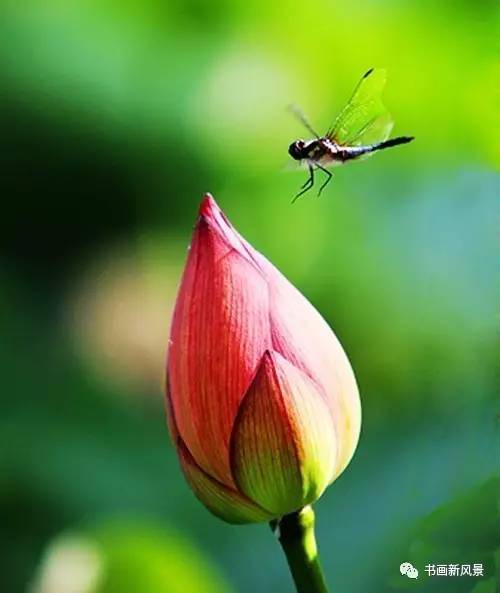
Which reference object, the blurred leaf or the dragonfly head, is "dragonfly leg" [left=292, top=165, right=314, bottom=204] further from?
the blurred leaf

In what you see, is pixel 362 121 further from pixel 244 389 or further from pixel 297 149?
pixel 244 389

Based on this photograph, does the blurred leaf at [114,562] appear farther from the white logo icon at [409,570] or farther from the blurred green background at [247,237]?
the white logo icon at [409,570]

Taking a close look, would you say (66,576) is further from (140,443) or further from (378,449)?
(378,449)

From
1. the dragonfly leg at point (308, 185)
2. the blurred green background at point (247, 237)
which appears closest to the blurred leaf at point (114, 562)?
the blurred green background at point (247, 237)

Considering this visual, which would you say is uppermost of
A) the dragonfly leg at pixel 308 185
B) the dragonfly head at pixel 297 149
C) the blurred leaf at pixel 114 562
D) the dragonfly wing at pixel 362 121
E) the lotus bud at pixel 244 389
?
the dragonfly wing at pixel 362 121

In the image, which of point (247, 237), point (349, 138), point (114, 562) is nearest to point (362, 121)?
point (349, 138)

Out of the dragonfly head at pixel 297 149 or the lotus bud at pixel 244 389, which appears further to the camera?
the dragonfly head at pixel 297 149

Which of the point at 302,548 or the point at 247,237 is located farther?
the point at 247,237
